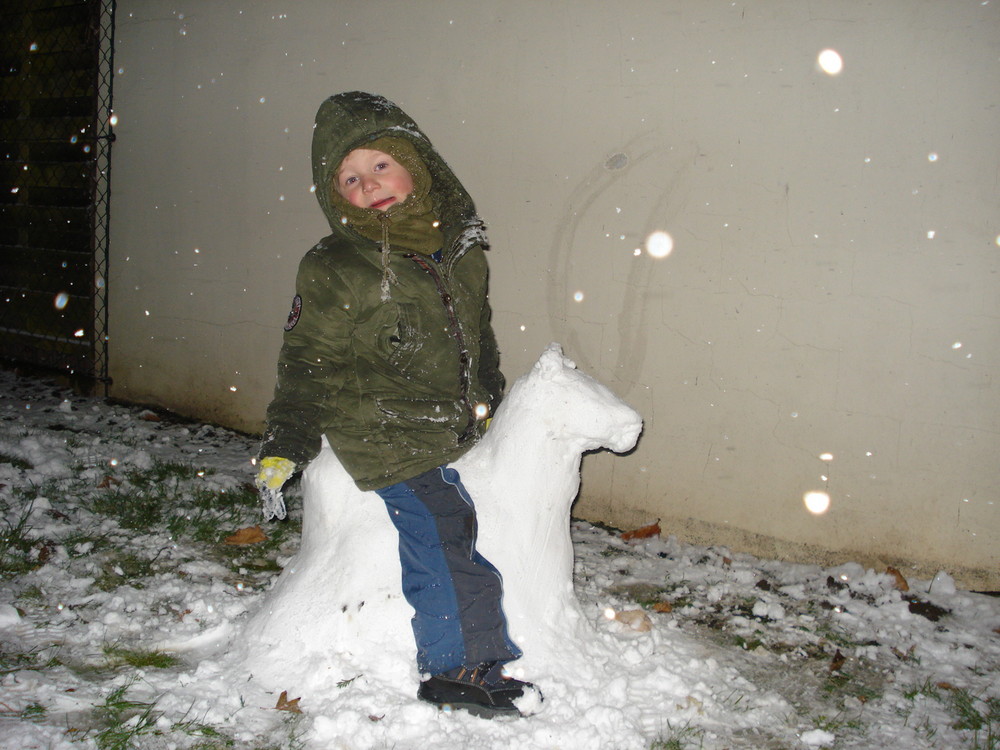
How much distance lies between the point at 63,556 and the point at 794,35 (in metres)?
3.85

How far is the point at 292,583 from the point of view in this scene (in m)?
2.47

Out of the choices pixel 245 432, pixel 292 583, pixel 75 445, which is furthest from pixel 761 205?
pixel 75 445

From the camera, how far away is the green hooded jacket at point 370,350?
2383 millimetres

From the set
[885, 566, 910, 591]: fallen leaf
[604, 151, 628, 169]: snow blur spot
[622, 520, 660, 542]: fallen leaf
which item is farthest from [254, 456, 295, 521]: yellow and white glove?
[885, 566, 910, 591]: fallen leaf

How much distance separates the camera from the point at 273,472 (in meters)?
2.23

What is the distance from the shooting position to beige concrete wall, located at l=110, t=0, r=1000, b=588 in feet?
10.6

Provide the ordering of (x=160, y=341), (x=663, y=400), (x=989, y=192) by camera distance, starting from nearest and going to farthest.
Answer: (x=989, y=192) < (x=663, y=400) < (x=160, y=341)

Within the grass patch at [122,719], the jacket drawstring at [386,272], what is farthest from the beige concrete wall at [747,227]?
the grass patch at [122,719]

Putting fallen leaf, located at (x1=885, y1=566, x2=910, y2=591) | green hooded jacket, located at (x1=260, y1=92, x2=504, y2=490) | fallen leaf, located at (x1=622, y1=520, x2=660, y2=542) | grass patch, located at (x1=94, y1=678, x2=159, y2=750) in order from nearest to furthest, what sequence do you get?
grass patch, located at (x1=94, y1=678, x2=159, y2=750), green hooded jacket, located at (x1=260, y1=92, x2=504, y2=490), fallen leaf, located at (x1=885, y1=566, x2=910, y2=591), fallen leaf, located at (x1=622, y1=520, x2=660, y2=542)

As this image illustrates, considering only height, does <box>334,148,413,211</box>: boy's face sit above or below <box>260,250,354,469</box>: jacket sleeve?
above

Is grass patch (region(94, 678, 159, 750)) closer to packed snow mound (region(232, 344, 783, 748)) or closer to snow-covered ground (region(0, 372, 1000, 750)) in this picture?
snow-covered ground (region(0, 372, 1000, 750))

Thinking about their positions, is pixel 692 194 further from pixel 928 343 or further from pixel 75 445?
pixel 75 445

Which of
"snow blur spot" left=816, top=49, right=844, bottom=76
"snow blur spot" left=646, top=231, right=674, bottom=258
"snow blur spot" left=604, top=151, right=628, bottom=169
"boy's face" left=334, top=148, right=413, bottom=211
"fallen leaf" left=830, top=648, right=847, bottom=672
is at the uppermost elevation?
"snow blur spot" left=816, top=49, right=844, bottom=76

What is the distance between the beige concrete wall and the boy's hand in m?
2.01
